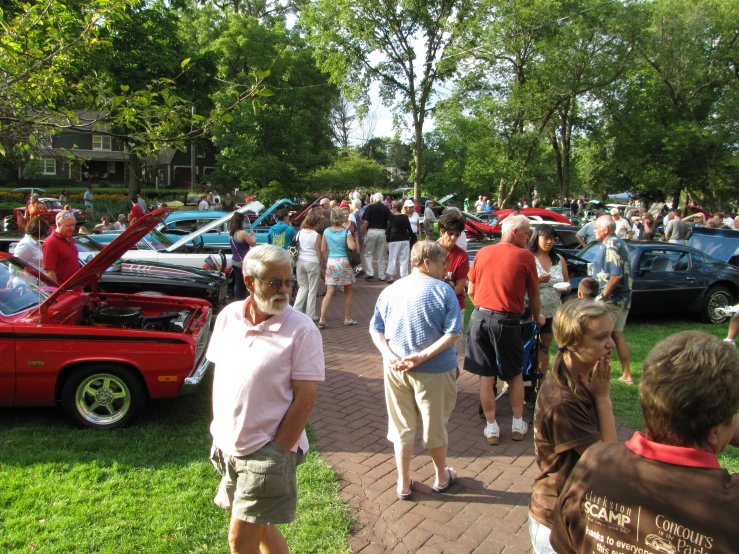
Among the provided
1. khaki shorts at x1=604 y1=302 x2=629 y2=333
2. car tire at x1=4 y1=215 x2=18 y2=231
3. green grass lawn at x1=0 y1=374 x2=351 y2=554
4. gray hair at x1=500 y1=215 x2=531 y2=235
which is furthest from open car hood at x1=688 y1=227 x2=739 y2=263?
car tire at x1=4 y1=215 x2=18 y2=231

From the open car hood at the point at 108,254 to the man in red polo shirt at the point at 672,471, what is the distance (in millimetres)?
4290

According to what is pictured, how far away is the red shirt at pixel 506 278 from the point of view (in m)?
4.69

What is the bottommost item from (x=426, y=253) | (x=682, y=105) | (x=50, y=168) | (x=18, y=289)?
(x=18, y=289)

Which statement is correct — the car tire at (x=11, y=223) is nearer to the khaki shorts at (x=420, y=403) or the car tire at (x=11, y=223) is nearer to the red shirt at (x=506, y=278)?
the red shirt at (x=506, y=278)

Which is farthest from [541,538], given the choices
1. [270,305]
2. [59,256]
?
[59,256]

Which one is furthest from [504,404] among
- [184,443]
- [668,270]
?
[668,270]

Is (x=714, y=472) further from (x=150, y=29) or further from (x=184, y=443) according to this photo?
(x=150, y=29)

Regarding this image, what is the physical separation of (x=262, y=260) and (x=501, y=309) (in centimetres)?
260

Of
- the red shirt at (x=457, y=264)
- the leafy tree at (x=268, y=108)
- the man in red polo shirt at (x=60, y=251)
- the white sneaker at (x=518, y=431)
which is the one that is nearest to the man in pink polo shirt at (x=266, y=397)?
the white sneaker at (x=518, y=431)

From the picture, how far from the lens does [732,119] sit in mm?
32125

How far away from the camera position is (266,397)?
2592mm

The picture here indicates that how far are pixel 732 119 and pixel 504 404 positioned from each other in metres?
33.6

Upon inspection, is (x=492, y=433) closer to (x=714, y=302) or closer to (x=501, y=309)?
(x=501, y=309)

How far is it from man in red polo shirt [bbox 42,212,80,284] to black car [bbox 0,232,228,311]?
37.4 inches
